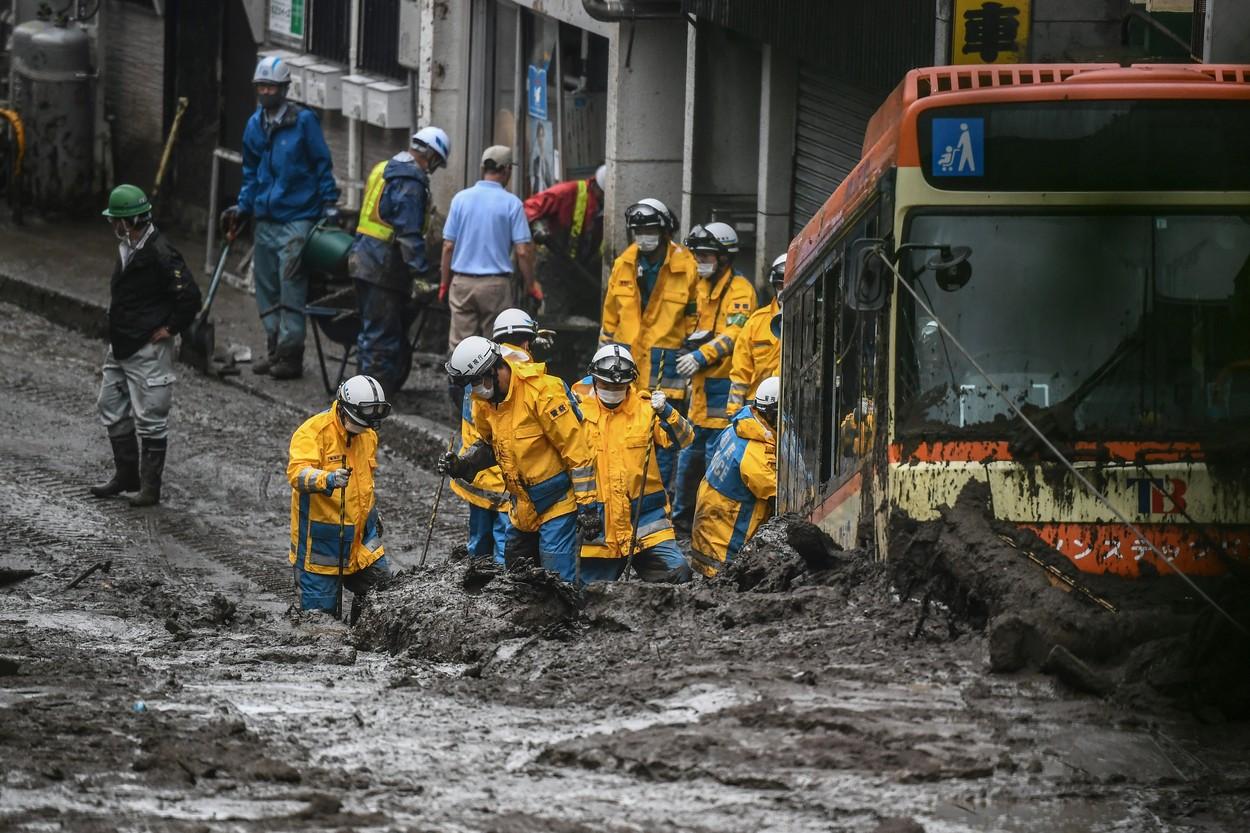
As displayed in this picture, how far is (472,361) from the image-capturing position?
414 inches

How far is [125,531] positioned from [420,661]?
4.42 meters

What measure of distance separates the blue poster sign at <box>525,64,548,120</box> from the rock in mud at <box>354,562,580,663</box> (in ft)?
31.5

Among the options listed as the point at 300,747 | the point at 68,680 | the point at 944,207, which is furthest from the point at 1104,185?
the point at 68,680

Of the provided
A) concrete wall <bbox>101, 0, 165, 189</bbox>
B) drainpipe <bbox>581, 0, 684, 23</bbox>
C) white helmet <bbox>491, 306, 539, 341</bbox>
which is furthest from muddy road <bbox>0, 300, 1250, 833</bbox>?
concrete wall <bbox>101, 0, 165, 189</bbox>

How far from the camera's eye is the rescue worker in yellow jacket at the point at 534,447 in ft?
34.9

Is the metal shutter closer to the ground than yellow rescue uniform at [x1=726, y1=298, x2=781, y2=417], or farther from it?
farther from it

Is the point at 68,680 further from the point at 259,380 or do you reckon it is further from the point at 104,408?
the point at 259,380

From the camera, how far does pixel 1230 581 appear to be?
756 centimetres

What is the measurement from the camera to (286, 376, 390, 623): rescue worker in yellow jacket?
35.5 ft

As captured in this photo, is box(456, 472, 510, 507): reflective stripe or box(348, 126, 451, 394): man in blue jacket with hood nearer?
box(456, 472, 510, 507): reflective stripe

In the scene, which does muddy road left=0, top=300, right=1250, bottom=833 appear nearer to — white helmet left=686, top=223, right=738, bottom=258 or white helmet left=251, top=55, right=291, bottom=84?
white helmet left=686, top=223, right=738, bottom=258

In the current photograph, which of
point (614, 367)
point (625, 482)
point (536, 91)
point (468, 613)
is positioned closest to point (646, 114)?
point (536, 91)

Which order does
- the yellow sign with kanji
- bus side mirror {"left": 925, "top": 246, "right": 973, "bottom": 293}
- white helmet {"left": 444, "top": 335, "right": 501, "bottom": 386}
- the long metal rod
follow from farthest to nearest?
the yellow sign with kanji
white helmet {"left": 444, "top": 335, "right": 501, "bottom": 386}
bus side mirror {"left": 925, "top": 246, "right": 973, "bottom": 293}
the long metal rod

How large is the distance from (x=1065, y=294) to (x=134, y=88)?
17.9 meters
